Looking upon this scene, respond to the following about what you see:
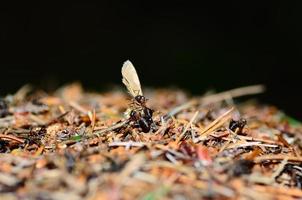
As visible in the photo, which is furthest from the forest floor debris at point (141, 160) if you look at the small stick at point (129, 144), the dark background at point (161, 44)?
the dark background at point (161, 44)

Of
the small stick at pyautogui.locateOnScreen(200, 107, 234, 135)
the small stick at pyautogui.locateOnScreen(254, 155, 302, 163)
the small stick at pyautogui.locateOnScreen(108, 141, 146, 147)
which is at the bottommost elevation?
the small stick at pyautogui.locateOnScreen(254, 155, 302, 163)

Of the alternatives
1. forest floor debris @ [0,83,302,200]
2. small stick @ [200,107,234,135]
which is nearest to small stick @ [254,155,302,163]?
forest floor debris @ [0,83,302,200]

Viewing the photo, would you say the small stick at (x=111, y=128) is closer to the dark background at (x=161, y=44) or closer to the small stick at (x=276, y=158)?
the small stick at (x=276, y=158)

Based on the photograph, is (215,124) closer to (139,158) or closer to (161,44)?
(139,158)

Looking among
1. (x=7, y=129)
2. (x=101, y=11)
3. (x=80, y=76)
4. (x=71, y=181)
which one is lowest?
(x=71, y=181)

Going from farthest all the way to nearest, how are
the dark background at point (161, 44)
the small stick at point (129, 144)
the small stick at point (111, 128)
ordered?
the dark background at point (161, 44)
the small stick at point (111, 128)
the small stick at point (129, 144)

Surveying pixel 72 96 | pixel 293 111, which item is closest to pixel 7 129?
pixel 72 96

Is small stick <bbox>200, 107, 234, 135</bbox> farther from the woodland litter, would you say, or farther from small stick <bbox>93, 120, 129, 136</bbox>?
small stick <bbox>93, 120, 129, 136</bbox>

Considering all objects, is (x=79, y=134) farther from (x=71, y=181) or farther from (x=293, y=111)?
(x=293, y=111)
